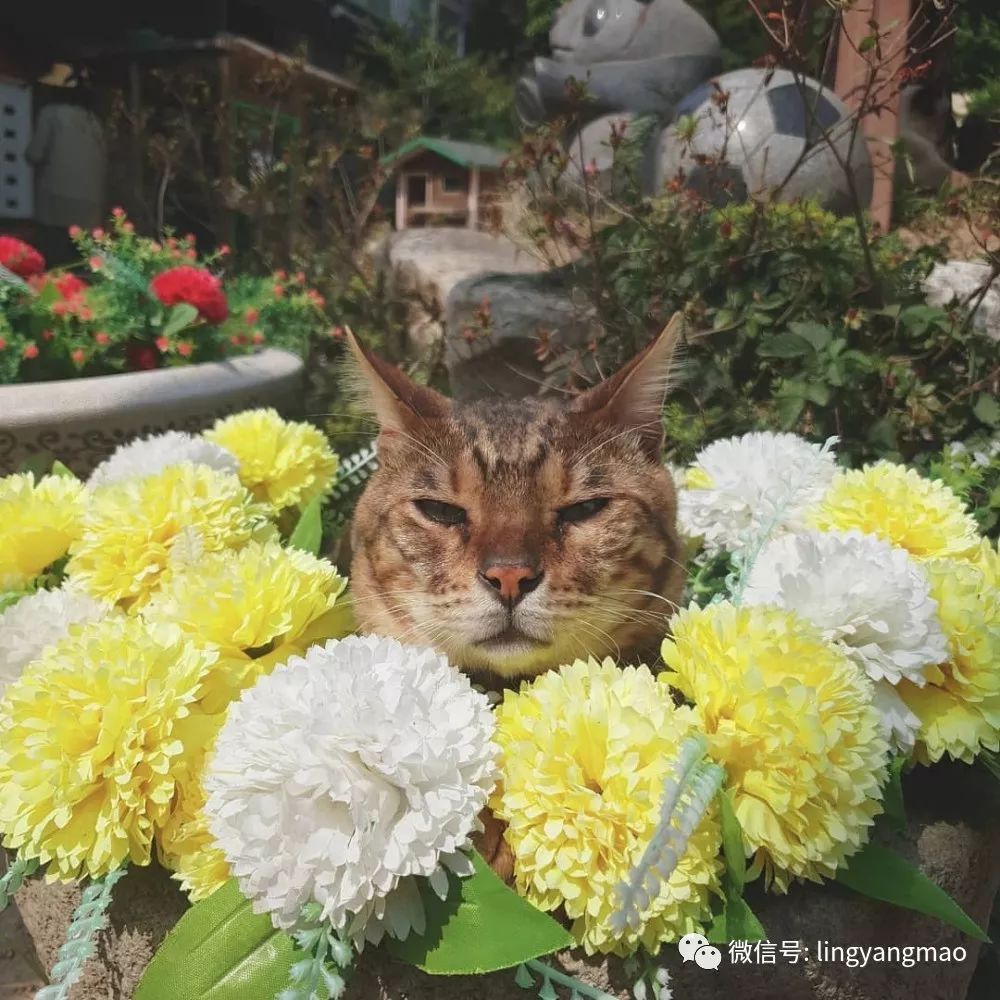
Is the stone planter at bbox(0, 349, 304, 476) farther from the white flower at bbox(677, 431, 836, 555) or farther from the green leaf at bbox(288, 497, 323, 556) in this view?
the white flower at bbox(677, 431, 836, 555)

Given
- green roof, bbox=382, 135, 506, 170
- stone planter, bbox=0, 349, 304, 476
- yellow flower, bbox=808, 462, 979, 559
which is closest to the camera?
yellow flower, bbox=808, 462, 979, 559

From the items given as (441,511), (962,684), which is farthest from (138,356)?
(962,684)

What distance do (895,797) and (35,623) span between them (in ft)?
3.35

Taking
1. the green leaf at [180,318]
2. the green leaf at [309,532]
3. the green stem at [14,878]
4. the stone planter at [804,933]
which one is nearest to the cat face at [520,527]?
the green leaf at [309,532]

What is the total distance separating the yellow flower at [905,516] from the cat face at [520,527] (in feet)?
0.88

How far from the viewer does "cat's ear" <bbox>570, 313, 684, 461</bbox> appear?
1136 mm

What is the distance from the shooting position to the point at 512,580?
95 centimetres

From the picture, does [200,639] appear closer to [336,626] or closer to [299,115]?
[336,626]

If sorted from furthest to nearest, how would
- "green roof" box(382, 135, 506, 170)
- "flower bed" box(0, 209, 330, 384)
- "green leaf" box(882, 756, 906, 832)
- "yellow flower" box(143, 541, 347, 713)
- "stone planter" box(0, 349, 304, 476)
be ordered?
"green roof" box(382, 135, 506, 170) < "flower bed" box(0, 209, 330, 384) < "stone planter" box(0, 349, 304, 476) < "yellow flower" box(143, 541, 347, 713) < "green leaf" box(882, 756, 906, 832)

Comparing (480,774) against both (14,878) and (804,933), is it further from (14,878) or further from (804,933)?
(14,878)

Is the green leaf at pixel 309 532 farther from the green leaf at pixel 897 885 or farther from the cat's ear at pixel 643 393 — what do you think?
the green leaf at pixel 897 885

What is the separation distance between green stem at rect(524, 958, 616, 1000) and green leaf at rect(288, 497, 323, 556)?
0.79m

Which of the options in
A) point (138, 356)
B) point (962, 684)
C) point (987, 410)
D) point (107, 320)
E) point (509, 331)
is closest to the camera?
point (962, 684)

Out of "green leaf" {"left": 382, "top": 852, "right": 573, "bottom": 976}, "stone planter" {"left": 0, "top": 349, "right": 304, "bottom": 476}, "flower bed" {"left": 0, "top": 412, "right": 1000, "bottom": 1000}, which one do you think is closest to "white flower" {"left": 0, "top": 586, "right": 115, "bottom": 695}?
"flower bed" {"left": 0, "top": 412, "right": 1000, "bottom": 1000}
